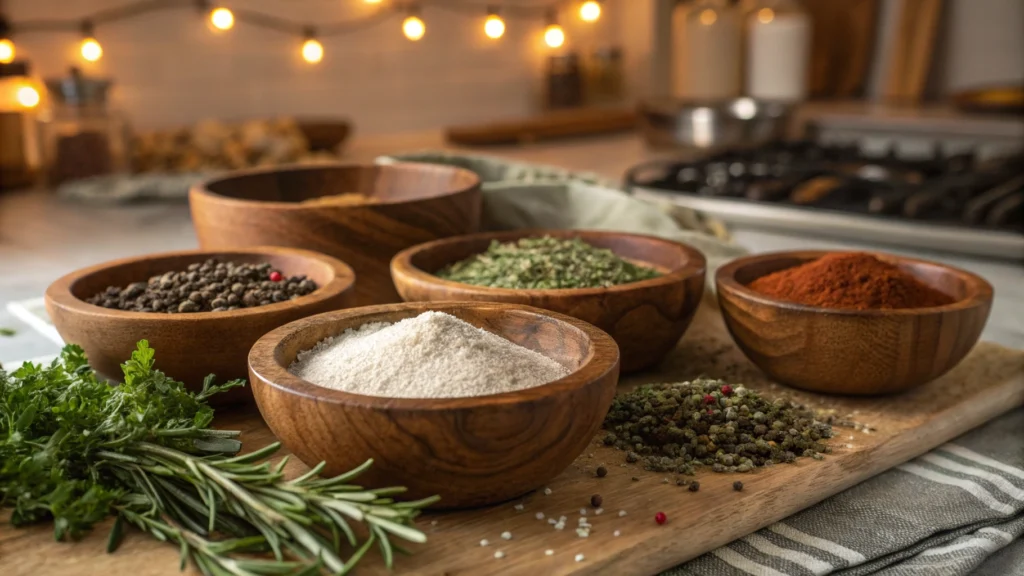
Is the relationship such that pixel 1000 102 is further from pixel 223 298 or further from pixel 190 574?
pixel 190 574

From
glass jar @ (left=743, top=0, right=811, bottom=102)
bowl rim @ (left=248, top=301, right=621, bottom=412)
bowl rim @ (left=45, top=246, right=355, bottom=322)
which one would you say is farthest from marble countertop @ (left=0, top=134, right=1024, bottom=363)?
glass jar @ (left=743, top=0, right=811, bottom=102)

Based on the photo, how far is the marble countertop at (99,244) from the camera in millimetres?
1433

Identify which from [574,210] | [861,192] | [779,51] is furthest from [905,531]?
[779,51]

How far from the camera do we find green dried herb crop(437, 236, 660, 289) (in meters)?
1.09

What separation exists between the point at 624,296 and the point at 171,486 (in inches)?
18.5

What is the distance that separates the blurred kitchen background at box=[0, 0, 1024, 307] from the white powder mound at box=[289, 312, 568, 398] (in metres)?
0.92

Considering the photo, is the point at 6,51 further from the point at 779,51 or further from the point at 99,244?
the point at 779,51

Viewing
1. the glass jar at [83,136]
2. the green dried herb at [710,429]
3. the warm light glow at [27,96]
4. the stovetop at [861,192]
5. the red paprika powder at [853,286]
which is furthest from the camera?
the warm light glow at [27,96]

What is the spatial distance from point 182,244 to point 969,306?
4.77 feet

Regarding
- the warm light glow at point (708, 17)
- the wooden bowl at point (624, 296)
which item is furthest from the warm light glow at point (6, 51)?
the warm light glow at point (708, 17)

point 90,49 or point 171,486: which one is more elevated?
point 90,49

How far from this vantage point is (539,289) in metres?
1.05

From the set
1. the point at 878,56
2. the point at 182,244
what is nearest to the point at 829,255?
the point at 182,244

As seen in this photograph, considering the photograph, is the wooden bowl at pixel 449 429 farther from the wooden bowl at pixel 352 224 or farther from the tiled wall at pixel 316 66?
the tiled wall at pixel 316 66
